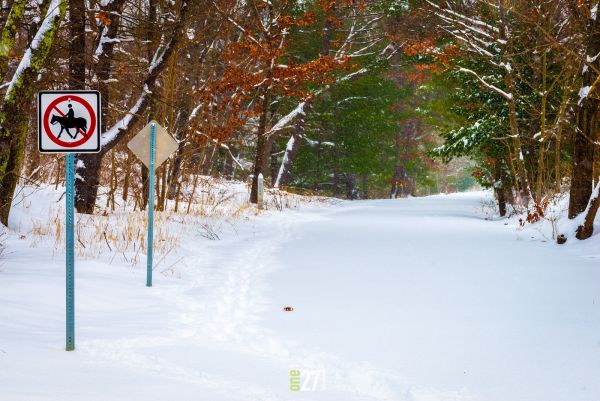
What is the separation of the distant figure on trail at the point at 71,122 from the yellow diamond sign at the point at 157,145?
3298 millimetres

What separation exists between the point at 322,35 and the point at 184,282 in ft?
69.9

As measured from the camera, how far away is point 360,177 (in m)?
46.1

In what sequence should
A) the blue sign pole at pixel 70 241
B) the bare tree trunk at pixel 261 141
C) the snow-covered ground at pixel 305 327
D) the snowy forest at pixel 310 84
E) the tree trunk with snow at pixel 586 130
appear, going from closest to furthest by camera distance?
the snow-covered ground at pixel 305 327 → the blue sign pole at pixel 70 241 → the snowy forest at pixel 310 84 → the tree trunk with snow at pixel 586 130 → the bare tree trunk at pixel 261 141

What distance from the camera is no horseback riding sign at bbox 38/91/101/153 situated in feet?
14.1

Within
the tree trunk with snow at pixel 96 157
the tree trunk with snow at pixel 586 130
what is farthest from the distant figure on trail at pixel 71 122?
the tree trunk with snow at pixel 586 130

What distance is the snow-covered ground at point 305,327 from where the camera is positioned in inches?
163

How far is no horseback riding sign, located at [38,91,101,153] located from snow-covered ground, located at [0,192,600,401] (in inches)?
63.7

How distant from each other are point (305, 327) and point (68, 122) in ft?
9.80

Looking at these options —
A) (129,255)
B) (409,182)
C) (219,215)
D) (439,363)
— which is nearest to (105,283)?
(129,255)

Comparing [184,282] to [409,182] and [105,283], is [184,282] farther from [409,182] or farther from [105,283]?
[409,182]

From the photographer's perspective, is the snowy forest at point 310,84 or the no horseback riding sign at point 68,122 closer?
the no horseback riding sign at point 68,122

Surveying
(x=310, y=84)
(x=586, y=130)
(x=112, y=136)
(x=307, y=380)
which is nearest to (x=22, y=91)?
(x=112, y=136)

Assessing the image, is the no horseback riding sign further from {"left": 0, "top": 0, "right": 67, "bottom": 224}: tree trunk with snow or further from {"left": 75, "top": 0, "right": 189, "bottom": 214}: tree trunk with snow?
{"left": 75, "top": 0, "right": 189, "bottom": 214}: tree trunk with snow

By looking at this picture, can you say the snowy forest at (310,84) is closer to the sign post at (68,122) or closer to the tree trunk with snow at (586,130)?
the tree trunk with snow at (586,130)
